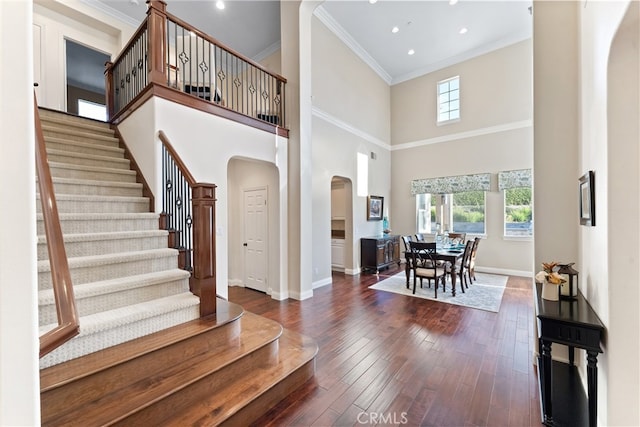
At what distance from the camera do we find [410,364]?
8.71ft

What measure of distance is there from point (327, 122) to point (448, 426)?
206 inches

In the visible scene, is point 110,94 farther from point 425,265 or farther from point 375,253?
point 425,265

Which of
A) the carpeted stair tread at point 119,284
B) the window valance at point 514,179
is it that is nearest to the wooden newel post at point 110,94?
the carpeted stair tread at point 119,284

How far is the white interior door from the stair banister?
7.88 feet

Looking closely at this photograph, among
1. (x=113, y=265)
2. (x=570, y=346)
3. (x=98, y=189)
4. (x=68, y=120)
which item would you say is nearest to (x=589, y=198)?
(x=570, y=346)

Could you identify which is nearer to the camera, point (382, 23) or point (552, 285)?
point (552, 285)

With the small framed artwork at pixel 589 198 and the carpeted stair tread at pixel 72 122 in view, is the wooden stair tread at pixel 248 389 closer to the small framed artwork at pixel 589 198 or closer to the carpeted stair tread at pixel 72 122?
the small framed artwork at pixel 589 198

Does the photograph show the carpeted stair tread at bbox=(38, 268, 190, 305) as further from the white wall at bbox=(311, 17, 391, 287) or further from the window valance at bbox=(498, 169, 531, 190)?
the window valance at bbox=(498, 169, 531, 190)

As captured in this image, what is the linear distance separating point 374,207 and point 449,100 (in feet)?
12.0

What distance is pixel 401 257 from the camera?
804cm

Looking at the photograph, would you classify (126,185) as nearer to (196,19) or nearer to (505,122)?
(196,19)

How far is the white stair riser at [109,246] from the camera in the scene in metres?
2.35

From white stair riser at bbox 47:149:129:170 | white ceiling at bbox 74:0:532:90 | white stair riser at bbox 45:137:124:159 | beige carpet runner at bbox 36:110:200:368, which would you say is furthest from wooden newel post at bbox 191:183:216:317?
white ceiling at bbox 74:0:532:90

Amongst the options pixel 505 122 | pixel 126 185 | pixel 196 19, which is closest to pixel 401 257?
pixel 505 122
